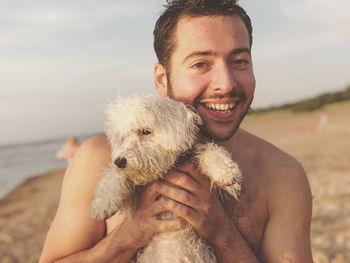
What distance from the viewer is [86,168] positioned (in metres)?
2.14

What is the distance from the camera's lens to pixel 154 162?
1.90 m

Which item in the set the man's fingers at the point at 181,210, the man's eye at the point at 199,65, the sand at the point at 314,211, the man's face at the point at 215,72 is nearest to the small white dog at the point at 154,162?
the man's fingers at the point at 181,210

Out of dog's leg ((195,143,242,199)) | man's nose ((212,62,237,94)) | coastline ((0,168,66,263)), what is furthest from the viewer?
coastline ((0,168,66,263))

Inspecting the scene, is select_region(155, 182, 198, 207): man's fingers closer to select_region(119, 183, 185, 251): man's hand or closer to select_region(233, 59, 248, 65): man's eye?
select_region(119, 183, 185, 251): man's hand

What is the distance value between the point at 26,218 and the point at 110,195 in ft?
29.7

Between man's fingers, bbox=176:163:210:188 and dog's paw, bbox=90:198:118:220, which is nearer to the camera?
dog's paw, bbox=90:198:118:220

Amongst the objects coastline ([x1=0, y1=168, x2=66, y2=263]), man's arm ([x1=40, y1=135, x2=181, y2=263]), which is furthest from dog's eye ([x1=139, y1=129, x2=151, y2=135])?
coastline ([x1=0, y1=168, x2=66, y2=263])

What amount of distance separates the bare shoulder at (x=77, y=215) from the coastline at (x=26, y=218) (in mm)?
4948

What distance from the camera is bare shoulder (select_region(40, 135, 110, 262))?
2061 millimetres

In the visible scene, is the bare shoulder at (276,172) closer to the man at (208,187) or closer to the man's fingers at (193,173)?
the man at (208,187)

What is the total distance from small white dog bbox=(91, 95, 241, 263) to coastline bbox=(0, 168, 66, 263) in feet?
17.6

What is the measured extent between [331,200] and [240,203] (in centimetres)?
639

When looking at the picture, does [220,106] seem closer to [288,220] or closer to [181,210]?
[181,210]

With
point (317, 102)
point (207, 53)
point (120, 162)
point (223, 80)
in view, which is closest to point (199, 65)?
point (207, 53)
